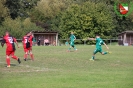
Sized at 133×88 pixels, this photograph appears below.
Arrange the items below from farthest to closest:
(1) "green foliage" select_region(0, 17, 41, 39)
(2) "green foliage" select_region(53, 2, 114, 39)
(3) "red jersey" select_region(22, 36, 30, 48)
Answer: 1. (2) "green foliage" select_region(53, 2, 114, 39)
2. (1) "green foliage" select_region(0, 17, 41, 39)
3. (3) "red jersey" select_region(22, 36, 30, 48)

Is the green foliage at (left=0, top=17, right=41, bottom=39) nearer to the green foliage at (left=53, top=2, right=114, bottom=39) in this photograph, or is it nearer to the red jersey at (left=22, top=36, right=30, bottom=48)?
the green foliage at (left=53, top=2, right=114, bottom=39)

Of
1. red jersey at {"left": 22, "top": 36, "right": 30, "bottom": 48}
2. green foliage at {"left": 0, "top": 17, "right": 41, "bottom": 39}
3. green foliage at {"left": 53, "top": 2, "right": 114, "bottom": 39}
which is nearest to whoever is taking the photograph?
red jersey at {"left": 22, "top": 36, "right": 30, "bottom": 48}

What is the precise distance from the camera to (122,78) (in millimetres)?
13133

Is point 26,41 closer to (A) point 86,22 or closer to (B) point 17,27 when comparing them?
(A) point 86,22

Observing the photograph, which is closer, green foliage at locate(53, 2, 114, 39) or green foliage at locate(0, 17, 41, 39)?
green foliage at locate(0, 17, 41, 39)

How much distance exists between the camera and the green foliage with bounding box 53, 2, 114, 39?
247 ft

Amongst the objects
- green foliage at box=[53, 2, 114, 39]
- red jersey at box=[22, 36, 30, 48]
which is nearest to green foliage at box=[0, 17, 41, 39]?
green foliage at box=[53, 2, 114, 39]

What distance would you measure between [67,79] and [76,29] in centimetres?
6308

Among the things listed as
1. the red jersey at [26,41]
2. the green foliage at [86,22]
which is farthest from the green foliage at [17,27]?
the red jersey at [26,41]

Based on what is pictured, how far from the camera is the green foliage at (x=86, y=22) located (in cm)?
7531

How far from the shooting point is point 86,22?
249 feet

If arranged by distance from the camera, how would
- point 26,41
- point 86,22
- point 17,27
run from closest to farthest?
point 26,41, point 86,22, point 17,27

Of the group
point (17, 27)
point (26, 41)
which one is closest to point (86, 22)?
point (17, 27)

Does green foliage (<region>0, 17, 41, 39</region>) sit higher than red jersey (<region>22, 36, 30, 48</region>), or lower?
higher
